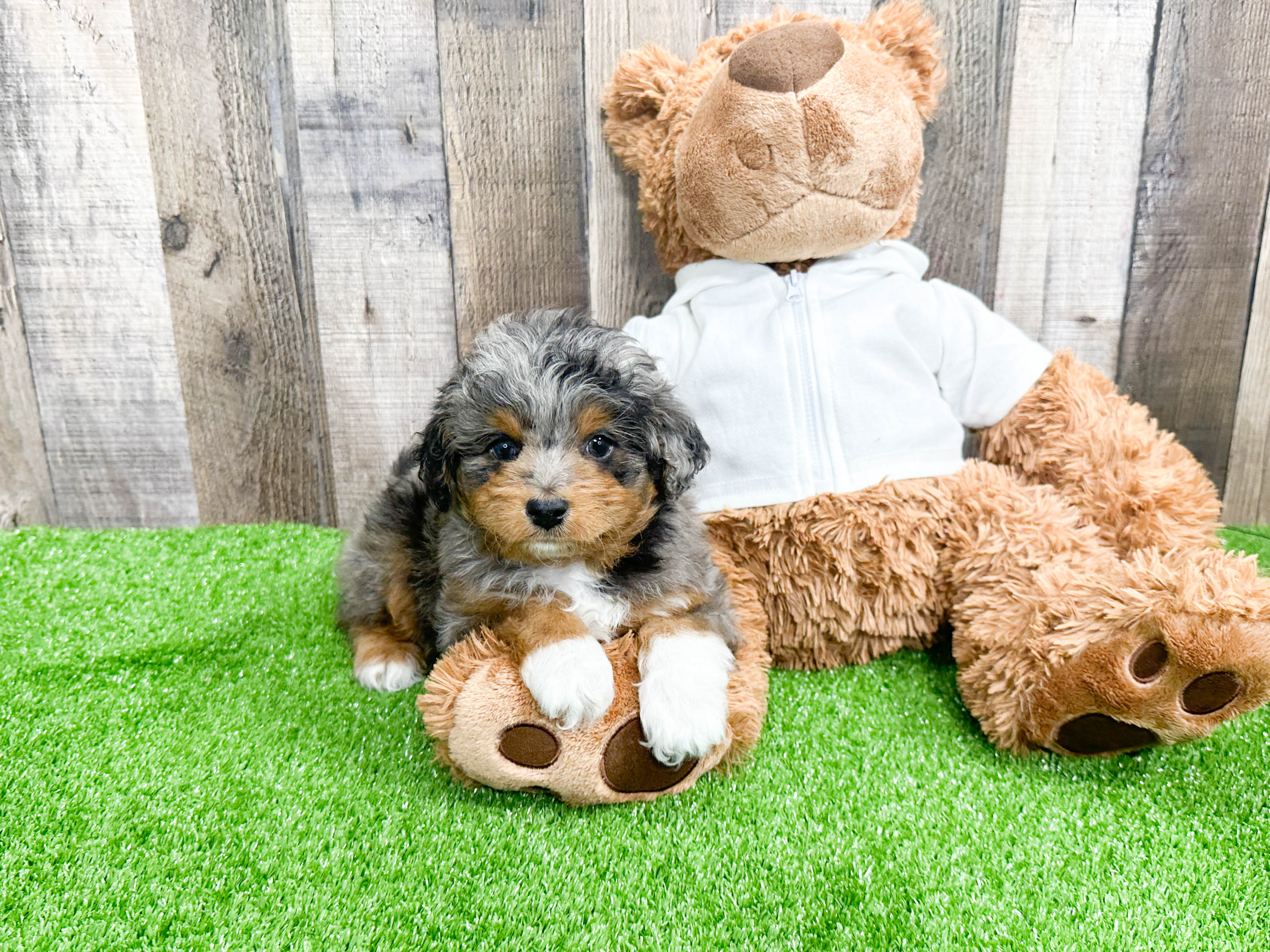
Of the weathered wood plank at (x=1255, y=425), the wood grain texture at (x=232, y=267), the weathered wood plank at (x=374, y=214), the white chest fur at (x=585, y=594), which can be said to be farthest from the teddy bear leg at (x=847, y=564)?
the wood grain texture at (x=232, y=267)

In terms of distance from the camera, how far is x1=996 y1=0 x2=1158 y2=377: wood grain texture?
106 inches

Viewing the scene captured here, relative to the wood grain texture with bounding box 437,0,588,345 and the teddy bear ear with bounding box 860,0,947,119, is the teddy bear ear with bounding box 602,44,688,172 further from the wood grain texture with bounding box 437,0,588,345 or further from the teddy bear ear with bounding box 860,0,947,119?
the teddy bear ear with bounding box 860,0,947,119

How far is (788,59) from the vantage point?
202 centimetres

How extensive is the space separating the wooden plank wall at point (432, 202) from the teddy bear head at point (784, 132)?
1.26 ft

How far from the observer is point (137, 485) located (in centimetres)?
317

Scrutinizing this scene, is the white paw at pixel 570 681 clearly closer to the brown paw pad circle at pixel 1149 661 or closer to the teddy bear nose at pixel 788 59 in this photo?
the brown paw pad circle at pixel 1149 661

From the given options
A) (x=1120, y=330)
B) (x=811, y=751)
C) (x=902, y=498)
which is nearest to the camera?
(x=811, y=751)

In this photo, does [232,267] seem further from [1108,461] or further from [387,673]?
[1108,461]

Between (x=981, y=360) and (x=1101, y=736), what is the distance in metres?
1.08

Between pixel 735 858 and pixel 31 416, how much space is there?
301 centimetres

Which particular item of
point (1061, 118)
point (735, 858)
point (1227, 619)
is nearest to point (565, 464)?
point (735, 858)

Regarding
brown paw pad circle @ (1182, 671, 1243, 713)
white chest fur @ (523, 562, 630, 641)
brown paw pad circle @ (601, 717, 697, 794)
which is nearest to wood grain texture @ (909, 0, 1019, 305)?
brown paw pad circle @ (1182, 671, 1243, 713)

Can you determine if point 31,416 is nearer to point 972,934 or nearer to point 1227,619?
point 972,934

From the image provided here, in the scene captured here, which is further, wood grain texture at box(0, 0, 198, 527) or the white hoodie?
wood grain texture at box(0, 0, 198, 527)
